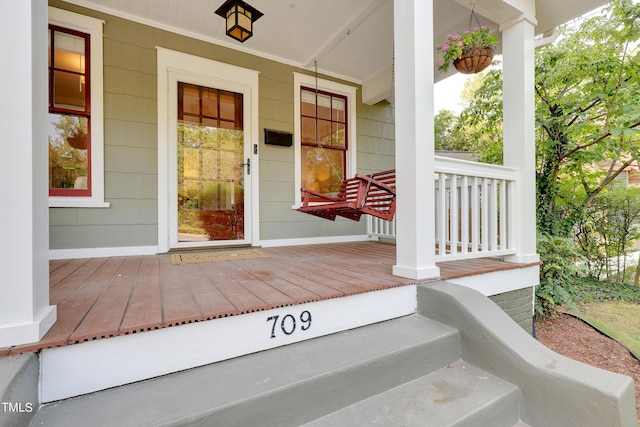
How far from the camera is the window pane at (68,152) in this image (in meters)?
2.95

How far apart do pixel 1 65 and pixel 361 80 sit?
438 cm

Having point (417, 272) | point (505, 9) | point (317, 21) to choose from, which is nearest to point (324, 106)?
point (317, 21)

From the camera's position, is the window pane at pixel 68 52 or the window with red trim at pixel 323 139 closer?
the window pane at pixel 68 52

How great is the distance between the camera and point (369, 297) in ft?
5.85

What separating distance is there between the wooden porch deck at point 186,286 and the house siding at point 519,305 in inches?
10.9

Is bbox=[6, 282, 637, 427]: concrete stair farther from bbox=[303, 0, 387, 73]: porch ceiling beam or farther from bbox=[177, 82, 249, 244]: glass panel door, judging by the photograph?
bbox=[303, 0, 387, 73]: porch ceiling beam

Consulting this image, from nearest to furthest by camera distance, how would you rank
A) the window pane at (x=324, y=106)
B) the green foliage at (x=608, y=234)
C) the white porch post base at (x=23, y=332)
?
the white porch post base at (x=23, y=332) → the window pane at (x=324, y=106) → the green foliage at (x=608, y=234)

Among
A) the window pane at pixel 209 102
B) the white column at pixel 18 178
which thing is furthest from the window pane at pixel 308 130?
the white column at pixel 18 178

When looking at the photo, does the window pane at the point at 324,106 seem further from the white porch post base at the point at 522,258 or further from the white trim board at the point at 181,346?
the white trim board at the point at 181,346

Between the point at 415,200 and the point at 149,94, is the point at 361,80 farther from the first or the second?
the point at 415,200

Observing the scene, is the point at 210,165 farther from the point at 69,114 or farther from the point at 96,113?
the point at 69,114

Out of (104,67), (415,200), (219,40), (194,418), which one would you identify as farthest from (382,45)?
(194,418)

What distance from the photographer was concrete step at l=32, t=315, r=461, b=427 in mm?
1018

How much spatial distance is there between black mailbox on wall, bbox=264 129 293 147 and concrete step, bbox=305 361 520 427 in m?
3.20
